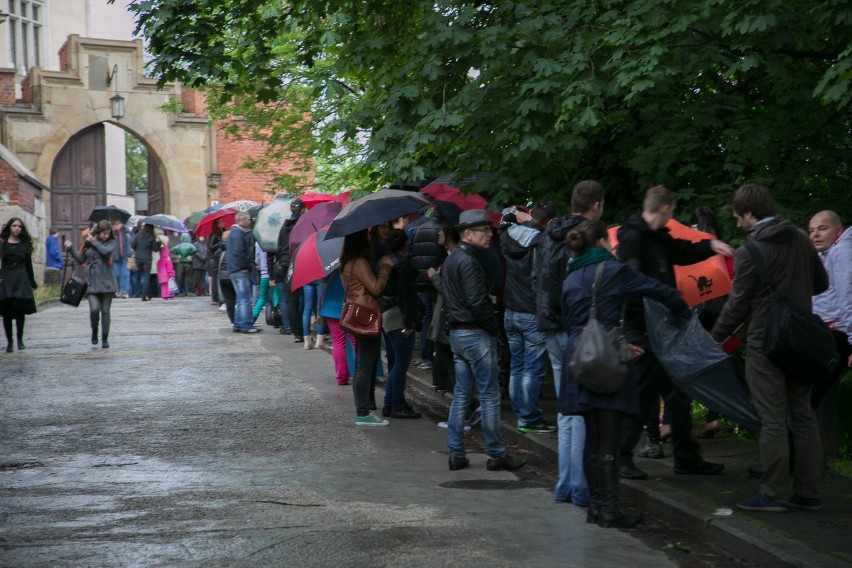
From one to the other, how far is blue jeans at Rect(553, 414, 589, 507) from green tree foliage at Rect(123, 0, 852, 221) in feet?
10.9

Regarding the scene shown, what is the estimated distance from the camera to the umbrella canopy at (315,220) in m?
15.5

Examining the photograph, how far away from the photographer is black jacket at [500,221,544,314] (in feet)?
34.5

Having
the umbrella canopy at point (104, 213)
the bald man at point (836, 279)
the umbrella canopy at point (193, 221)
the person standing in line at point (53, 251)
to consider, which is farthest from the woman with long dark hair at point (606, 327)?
the umbrella canopy at point (104, 213)

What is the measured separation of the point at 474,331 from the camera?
29.4ft

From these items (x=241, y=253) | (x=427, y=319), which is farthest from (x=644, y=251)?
(x=241, y=253)

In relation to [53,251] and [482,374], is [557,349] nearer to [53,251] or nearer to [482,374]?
[482,374]

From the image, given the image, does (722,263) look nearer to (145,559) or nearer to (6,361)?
(145,559)

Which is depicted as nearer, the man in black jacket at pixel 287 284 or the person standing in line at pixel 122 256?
the man in black jacket at pixel 287 284

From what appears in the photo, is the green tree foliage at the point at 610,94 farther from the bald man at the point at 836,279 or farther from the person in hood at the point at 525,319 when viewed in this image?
the bald man at the point at 836,279

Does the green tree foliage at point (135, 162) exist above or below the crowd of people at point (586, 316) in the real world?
above

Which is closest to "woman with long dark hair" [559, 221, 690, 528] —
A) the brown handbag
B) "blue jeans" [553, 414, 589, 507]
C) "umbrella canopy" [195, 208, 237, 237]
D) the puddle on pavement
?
"blue jeans" [553, 414, 589, 507]

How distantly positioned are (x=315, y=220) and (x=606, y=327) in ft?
28.7

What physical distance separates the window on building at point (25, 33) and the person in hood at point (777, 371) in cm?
4370

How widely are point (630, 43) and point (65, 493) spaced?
5.98 m
